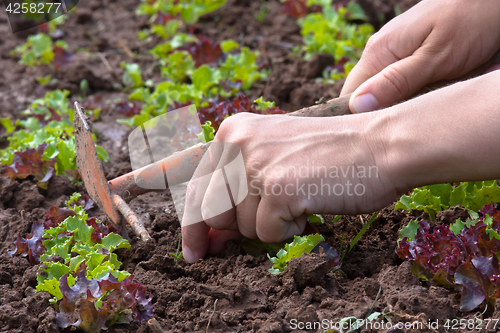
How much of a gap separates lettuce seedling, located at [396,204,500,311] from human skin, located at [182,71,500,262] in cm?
24

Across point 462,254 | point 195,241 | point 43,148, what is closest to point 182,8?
point 43,148

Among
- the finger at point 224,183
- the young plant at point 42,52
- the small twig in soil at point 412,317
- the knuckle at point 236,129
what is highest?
the young plant at point 42,52

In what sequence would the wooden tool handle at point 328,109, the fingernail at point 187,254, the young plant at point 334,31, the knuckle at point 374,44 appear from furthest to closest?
the young plant at point 334,31
the knuckle at point 374,44
the wooden tool handle at point 328,109
the fingernail at point 187,254

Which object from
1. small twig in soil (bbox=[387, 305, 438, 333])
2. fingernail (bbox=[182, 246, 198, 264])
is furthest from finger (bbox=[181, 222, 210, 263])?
small twig in soil (bbox=[387, 305, 438, 333])

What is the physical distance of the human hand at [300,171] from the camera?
1890mm

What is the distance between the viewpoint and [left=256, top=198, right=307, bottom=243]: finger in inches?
78.3

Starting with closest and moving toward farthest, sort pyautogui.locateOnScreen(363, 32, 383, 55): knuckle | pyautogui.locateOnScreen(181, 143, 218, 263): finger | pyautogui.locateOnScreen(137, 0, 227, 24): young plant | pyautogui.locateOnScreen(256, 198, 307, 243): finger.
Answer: pyautogui.locateOnScreen(256, 198, 307, 243): finger < pyautogui.locateOnScreen(181, 143, 218, 263): finger < pyautogui.locateOnScreen(363, 32, 383, 55): knuckle < pyautogui.locateOnScreen(137, 0, 227, 24): young plant

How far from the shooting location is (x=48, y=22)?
5.55 meters

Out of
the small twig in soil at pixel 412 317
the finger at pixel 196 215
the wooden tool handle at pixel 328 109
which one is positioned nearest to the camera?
the small twig in soil at pixel 412 317

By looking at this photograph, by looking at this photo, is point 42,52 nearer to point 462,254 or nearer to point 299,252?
point 299,252

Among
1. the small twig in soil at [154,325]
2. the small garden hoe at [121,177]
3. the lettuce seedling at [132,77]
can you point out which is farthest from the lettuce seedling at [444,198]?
the lettuce seedling at [132,77]

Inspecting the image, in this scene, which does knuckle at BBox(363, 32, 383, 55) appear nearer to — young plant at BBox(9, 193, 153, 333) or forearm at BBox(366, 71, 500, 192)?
forearm at BBox(366, 71, 500, 192)

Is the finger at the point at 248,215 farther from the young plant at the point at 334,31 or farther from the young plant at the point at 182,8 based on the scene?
the young plant at the point at 182,8

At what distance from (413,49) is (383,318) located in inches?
62.2
